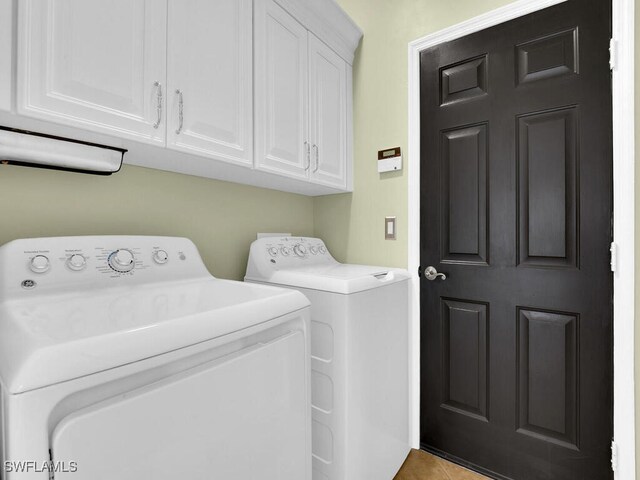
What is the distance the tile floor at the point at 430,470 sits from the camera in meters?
1.62

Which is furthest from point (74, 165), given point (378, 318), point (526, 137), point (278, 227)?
point (526, 137)

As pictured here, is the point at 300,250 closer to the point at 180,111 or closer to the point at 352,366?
the point at 352,366

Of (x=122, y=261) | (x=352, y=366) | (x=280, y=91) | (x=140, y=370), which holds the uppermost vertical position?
(x=280, y=91)

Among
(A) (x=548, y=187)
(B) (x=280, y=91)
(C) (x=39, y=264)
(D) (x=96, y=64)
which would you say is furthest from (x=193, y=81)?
(A) (x=548, y=187)

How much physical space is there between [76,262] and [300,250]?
1.09 meters

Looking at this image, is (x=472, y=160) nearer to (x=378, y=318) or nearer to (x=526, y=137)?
(x=526, y=137)

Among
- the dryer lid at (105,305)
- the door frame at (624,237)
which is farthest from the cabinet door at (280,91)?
the door frame at (624,237)

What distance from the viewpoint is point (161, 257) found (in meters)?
1.23

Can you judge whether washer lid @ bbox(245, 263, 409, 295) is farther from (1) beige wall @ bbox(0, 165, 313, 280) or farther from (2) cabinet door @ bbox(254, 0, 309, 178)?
(2) cabinet door @ bbox(254, 0, 309, 178)

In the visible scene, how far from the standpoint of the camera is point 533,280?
1.52 m

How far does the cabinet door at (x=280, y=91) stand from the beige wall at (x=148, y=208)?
1.23 feet

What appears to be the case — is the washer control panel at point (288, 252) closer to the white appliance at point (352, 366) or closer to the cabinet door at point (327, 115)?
the white appliance at point (352, 366)

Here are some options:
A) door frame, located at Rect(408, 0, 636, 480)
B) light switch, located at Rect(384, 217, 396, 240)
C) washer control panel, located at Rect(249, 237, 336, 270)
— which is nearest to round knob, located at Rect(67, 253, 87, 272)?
washer control panel, located at Rect(249, 237, 336, 270)

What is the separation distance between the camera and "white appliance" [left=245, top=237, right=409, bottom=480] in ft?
4.26
